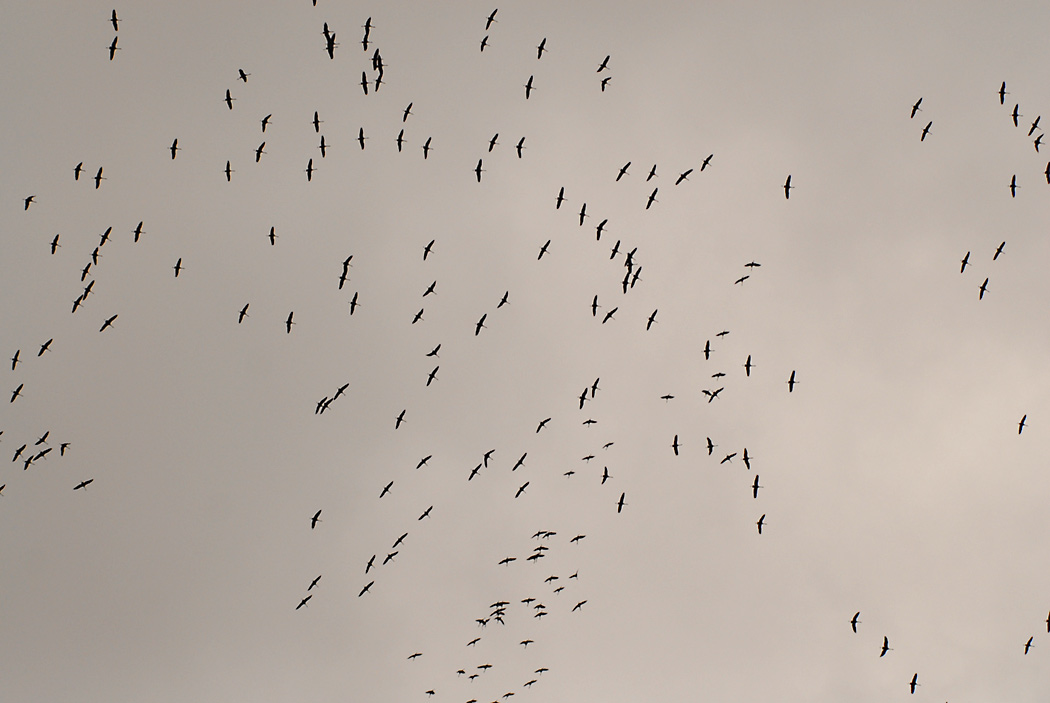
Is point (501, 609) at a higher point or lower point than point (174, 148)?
lower

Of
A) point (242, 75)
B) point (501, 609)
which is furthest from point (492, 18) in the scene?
point (501, 609)

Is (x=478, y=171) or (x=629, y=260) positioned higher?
(x=478, y=171)

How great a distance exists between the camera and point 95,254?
77938mm

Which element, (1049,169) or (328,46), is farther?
(1049,169)

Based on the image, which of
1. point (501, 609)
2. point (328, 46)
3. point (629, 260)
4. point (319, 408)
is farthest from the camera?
point (501, 609)

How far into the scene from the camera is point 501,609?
91.1 meters

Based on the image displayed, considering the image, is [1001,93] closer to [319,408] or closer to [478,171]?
[478,171]

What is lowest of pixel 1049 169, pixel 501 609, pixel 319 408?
pixel 501 609

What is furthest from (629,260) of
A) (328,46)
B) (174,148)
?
(174,148)

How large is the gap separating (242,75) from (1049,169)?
5602 cm

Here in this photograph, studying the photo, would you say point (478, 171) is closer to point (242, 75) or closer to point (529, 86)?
point (529, 86)

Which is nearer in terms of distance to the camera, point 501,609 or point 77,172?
point 77,172

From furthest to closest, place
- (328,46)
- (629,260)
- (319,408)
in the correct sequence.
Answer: (319,408) < (629,260) < (328,46)

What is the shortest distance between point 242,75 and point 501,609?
4992 cm
